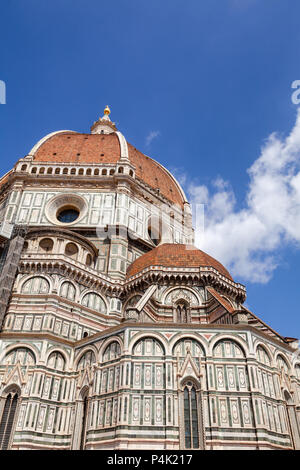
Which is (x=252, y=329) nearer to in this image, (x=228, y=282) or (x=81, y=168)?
(x=228, y=282)

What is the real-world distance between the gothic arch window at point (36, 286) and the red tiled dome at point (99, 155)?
15917 mm

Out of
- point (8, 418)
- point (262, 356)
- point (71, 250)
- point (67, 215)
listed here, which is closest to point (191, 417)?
point (262, 356)

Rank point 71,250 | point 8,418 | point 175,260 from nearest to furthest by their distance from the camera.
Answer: point 8,418, point 175,260, point 71,250

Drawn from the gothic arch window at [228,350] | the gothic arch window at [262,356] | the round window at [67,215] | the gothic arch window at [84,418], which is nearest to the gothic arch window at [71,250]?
the round window at [67,215]

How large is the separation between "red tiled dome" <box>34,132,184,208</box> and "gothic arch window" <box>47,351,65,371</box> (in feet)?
68.8

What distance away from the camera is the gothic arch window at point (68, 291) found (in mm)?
25323

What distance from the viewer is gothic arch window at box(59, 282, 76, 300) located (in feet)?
83.1

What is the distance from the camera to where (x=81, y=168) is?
3719cm

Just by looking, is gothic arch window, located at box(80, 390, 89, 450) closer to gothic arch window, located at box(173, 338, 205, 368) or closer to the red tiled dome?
gothic arch window, located at box(173, 338, 205, 368)

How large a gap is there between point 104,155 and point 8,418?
89.6 feet

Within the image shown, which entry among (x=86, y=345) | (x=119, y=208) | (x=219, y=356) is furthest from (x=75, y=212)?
(x=219, y=356)

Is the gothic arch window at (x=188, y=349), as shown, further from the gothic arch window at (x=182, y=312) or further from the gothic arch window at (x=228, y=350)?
the gothic arch window at (x=182, y=312)

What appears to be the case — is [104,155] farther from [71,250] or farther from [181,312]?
→ [181,312]

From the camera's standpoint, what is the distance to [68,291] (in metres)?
25.7
